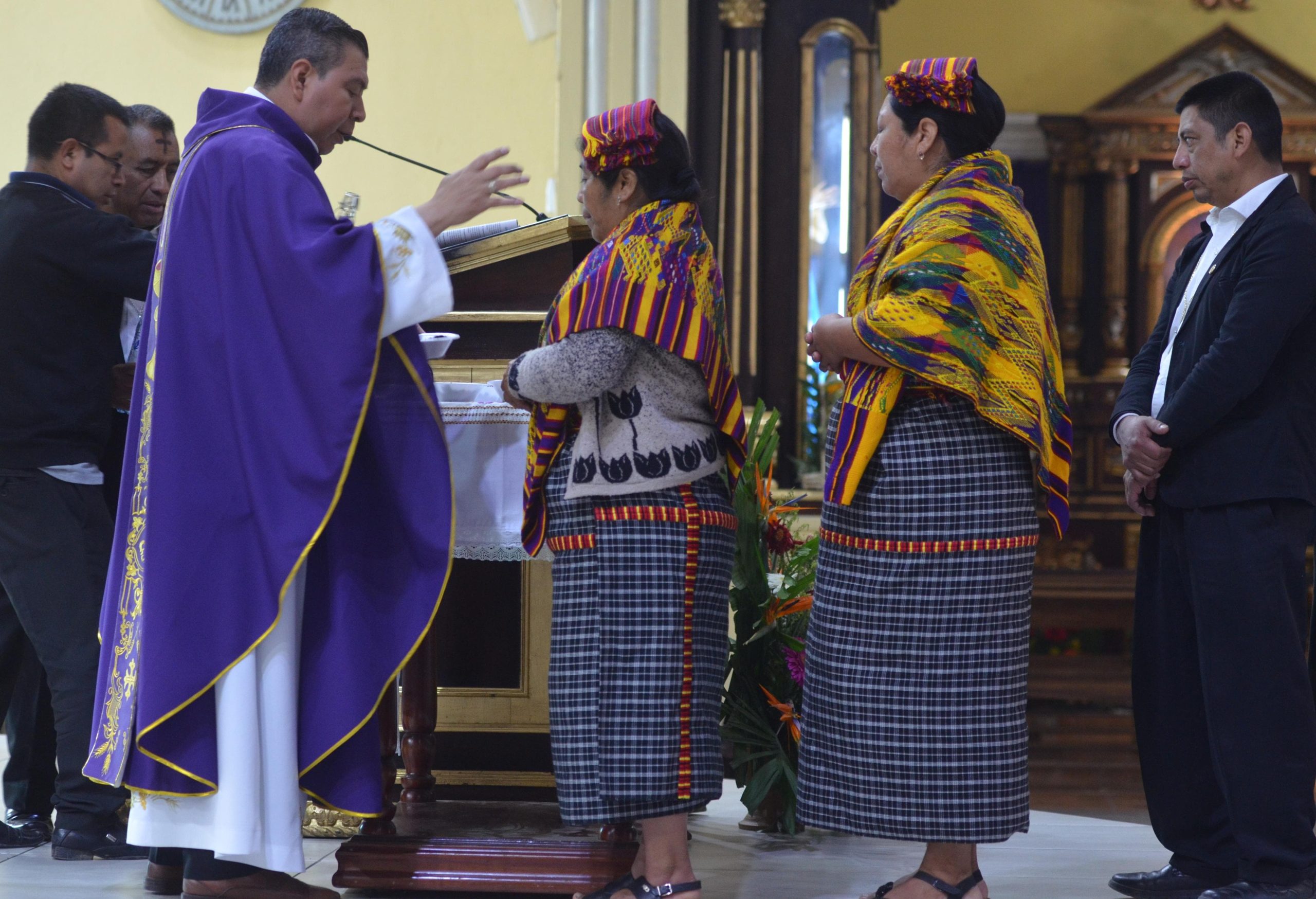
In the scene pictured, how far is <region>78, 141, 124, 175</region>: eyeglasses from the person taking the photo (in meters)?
3.19

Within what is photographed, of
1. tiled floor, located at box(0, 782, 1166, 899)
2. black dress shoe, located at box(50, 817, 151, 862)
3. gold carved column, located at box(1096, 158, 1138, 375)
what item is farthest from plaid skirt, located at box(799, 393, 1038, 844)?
gold carved column, located at box(1096, 158, 1138, 375)

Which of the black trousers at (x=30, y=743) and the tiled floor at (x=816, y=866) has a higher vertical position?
the black trousers at (x=30, y=743)

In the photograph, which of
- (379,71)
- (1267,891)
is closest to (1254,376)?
(1267,891)

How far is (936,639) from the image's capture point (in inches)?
91.8

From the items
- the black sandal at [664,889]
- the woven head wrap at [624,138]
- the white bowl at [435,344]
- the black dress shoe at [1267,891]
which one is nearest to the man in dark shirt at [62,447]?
the white bowl at [435,344]

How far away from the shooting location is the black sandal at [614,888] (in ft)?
7.91

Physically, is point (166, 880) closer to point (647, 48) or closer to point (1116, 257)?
point (647, 48)

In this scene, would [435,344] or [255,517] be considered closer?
[255,517]

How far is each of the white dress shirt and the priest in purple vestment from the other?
4.49 ft

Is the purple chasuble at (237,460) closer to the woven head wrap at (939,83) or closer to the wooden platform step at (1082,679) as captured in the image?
the woven head wrap at (939,83)

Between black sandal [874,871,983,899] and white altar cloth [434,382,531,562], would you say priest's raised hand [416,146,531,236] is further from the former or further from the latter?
black sandal [874,871,983,899]

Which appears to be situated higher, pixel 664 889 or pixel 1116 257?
pixel 1116 257

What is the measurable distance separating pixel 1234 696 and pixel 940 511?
719 mm

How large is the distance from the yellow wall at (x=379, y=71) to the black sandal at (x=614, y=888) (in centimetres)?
440
